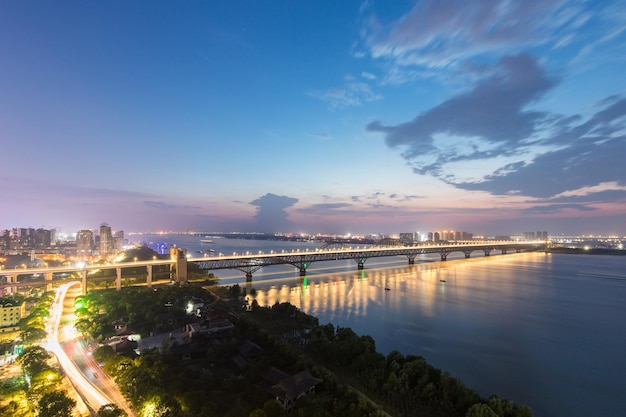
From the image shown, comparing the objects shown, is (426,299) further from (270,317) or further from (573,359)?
(270,317)

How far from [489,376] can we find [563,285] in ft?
92.6

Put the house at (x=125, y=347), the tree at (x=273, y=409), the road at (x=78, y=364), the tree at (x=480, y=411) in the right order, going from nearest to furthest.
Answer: the tree at (x=480, y=411) → the tree at (x=273, y=409) → the road at (x=78, y=364) → the house at (x=125, y=347)

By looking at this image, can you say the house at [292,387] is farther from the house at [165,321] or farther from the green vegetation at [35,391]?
the house at [165,321]

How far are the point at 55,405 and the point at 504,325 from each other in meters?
22.6

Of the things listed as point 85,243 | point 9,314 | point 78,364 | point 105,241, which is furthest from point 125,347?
point 85,243

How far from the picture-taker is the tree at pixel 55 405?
29.7ft

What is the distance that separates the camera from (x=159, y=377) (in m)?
11.1

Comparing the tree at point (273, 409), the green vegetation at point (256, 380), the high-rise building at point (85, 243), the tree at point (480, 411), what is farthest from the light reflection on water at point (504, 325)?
the high-rise building at point (85, 243)

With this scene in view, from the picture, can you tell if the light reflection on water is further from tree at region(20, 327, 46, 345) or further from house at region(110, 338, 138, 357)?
tree at region(20, 327, 46, 345)

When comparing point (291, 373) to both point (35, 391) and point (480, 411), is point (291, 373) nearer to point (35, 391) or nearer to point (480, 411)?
point (480, 411)

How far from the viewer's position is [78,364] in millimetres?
13469

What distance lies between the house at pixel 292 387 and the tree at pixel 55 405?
574cm

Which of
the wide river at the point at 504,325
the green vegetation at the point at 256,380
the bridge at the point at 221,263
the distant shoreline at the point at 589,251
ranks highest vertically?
the bridge at the point at 221,263

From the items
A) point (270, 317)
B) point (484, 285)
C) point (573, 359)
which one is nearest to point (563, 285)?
point (484, 285)
